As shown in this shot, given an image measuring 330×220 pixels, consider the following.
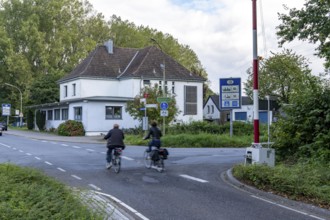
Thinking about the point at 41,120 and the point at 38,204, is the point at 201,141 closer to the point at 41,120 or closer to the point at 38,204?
the point at 38,204

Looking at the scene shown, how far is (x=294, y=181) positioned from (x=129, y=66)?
45241mm

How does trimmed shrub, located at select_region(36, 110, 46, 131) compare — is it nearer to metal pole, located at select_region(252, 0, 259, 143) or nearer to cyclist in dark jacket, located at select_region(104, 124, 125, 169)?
cyclist in dark jacket, located at select_region(104, 124, 125, 169)

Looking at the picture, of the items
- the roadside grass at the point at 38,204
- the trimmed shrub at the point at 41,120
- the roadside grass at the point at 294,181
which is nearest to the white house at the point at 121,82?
the trimmed shrub at the point at 41,120

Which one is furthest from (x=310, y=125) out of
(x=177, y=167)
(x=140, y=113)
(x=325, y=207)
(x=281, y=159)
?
(x=140, y=113)

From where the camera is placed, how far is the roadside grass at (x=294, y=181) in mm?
9656

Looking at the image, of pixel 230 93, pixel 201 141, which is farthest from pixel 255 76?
pixel 201 141

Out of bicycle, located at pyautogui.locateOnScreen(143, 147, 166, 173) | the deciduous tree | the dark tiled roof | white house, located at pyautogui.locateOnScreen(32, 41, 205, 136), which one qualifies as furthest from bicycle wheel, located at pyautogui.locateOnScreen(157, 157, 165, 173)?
the dark tiled roof

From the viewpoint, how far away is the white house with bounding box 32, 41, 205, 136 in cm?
4938

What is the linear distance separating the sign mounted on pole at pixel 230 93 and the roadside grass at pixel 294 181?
9468mm

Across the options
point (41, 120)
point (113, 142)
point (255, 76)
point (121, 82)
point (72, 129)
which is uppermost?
point (121, 82)

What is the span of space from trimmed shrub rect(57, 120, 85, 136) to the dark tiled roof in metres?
9.03

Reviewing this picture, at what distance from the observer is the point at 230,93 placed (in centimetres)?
2169

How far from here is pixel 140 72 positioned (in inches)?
1989

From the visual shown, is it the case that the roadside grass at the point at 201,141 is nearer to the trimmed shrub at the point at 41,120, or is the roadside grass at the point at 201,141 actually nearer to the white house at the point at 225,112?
the trimmed shrub at the point at 41,120
